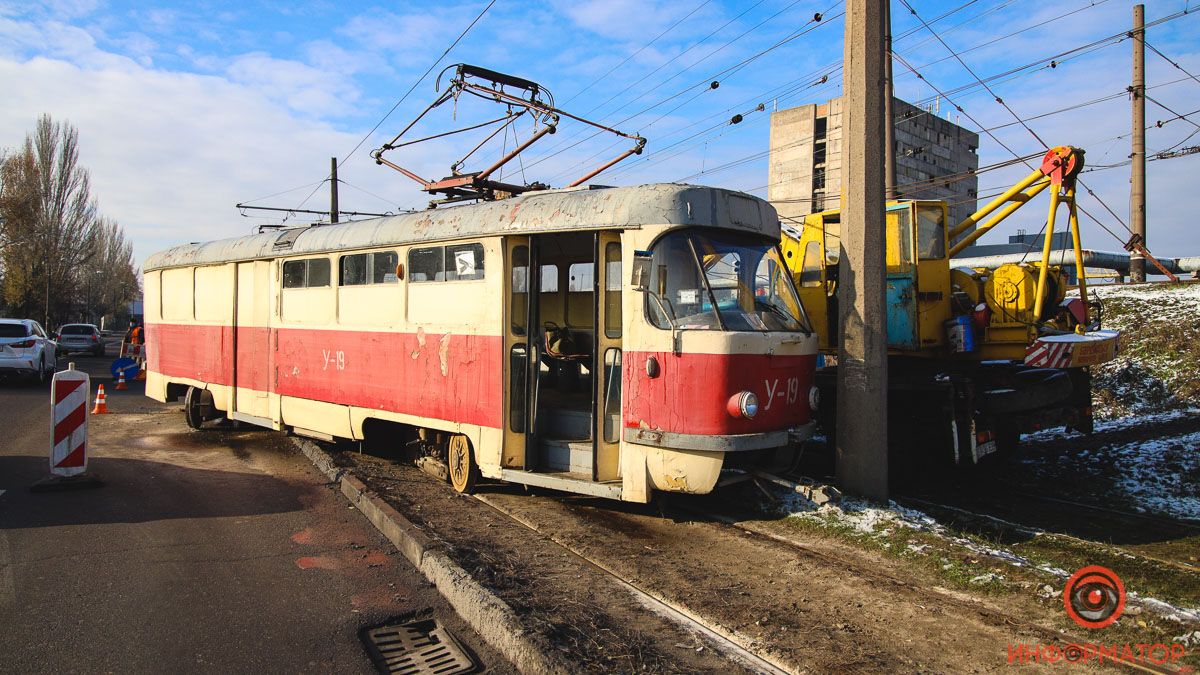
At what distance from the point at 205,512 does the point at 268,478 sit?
5.33 ft

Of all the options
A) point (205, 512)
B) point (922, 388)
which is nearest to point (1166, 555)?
point (922, 388)

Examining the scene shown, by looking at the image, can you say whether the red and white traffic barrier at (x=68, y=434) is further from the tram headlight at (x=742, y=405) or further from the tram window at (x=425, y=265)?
the tram headlight at (x=742, y=405)

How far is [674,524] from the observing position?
6.64m

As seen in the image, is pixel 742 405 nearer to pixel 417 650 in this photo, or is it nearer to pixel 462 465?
pixel 417 650

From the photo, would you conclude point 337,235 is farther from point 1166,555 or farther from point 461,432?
point 1166,555

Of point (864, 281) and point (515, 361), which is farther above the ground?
point (864, 281)

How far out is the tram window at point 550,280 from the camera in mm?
8562

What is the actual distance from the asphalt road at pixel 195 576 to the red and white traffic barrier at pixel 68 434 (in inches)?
10.1

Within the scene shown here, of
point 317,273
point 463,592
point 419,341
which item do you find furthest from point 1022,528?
point 317,273

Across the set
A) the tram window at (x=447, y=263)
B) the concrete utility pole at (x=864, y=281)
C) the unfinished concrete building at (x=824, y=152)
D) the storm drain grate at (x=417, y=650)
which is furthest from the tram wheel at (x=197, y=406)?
the unfinished concrete building at (x=824, y=152)

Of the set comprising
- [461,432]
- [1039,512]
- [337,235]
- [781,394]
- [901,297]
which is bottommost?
[1039,512]

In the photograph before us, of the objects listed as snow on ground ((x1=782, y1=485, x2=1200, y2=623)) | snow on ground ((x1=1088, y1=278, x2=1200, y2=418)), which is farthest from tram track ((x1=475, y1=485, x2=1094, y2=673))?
snow on ground ((x1=1088, y1=278, x2=1200, y2=418))

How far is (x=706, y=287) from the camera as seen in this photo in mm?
6312

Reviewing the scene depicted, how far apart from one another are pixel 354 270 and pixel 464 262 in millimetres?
2164
